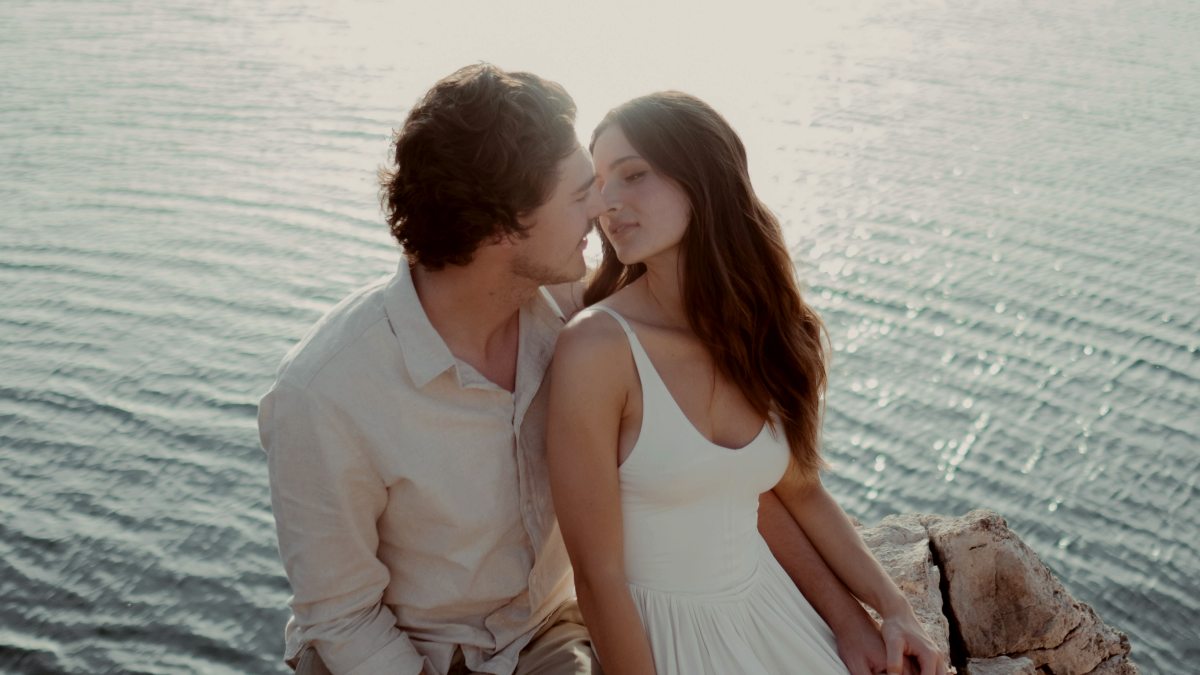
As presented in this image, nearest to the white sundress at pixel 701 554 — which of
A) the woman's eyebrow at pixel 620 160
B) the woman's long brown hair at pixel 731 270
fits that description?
the woman's long brown hair at pixel 731 270

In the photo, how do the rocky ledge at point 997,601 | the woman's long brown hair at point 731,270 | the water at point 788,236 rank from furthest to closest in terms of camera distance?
1. the water at point 788,236
2. the rocky ledge at point 997,601
3. the woman's long brown hair at point 731,270

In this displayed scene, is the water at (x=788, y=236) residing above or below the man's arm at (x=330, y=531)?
below

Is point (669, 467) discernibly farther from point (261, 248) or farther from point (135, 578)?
point (261, 248)

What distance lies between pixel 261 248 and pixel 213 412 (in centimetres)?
260

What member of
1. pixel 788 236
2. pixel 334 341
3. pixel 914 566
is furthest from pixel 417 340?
pixel 788 236

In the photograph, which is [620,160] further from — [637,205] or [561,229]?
[561,229]

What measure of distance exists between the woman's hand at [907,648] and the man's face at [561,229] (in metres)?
1.16

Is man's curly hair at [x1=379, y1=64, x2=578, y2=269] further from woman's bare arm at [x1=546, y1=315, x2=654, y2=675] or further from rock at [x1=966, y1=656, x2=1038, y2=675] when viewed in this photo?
rock at [x1=966, y1=656, x2=1038, y2=675]

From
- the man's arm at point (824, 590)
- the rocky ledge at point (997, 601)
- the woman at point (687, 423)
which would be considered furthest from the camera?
the rocky ledge at point (997, 601)

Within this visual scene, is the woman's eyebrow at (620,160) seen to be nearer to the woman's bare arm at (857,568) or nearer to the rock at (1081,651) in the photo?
the woman's bare arm at (857,568)

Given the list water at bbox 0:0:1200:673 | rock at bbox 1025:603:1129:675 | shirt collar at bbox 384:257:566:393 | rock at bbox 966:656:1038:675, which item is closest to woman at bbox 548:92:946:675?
shirt collar at bbox 384:257:566:393

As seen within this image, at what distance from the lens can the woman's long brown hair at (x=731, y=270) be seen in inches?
→ 119

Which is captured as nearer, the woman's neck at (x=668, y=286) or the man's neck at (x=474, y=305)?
the man's neck at (x=474, y=305)

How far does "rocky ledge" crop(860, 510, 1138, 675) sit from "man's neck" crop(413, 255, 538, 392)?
4.96 feet
